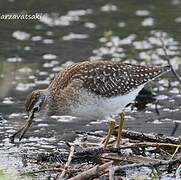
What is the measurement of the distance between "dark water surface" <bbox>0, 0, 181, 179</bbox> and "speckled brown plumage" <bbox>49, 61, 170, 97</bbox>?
3.77 ft

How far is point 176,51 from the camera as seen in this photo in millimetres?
17328

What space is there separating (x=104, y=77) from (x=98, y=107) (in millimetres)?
514

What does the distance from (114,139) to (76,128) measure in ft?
4.41

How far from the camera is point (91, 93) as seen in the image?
11.5 m

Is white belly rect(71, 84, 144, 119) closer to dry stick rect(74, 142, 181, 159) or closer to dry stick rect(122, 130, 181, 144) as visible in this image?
dry stick rect(122, 130, 181, 144)

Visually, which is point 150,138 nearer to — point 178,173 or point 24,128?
point 178,173

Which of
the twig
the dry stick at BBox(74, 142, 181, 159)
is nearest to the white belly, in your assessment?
the dry stick at BBox(74, 142, 181, 159)

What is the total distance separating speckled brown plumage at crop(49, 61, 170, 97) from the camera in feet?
38.0

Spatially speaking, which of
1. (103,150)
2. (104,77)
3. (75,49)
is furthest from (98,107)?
(75,49)

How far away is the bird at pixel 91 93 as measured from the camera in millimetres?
11484

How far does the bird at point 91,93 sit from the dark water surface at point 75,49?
0.76m

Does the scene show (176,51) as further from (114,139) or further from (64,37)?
(114,139)

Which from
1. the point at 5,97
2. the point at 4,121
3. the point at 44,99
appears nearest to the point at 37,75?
the point at 5,97

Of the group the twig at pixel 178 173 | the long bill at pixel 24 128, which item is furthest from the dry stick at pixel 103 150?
the long bill at pixel 24 128
